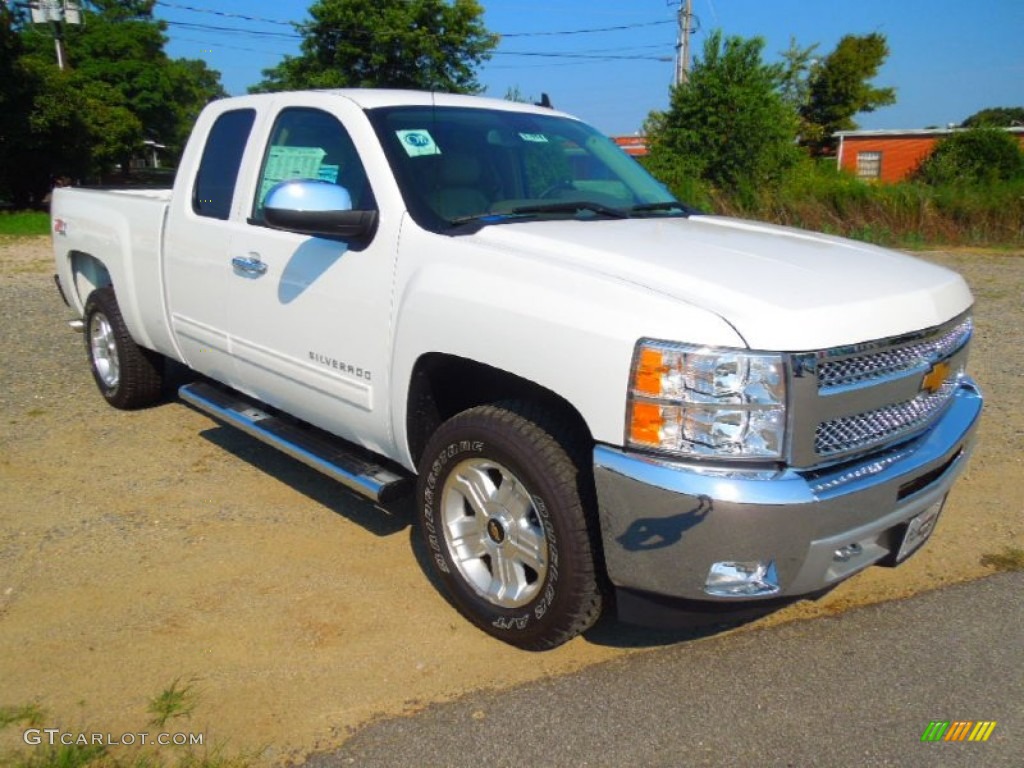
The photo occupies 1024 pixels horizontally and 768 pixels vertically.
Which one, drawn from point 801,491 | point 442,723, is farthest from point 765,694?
point 442,723

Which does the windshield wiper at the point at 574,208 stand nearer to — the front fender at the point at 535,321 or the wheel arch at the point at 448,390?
the front fender at the point at 535,321

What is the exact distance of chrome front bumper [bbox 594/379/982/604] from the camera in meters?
2.38

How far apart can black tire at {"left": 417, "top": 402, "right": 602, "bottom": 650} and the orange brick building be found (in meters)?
43.0

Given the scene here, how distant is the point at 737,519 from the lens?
236 cm

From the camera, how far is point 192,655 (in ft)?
9.88

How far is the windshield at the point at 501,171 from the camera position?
3.41m

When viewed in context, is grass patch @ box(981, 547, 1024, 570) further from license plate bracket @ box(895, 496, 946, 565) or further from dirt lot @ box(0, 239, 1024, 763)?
license plate bracket @ box(895, 496, 946, 565)

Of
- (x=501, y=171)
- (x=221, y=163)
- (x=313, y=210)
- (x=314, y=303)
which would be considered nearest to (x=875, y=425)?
(x=501, y=171)

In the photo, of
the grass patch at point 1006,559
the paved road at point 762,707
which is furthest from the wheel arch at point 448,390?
the grass patch at point 1006,559

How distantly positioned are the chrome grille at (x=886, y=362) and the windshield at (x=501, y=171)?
1.35 metres

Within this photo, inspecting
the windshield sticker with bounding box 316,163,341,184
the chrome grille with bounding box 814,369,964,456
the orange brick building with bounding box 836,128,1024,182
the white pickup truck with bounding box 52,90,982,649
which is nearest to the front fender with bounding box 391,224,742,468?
the white pickup truck with bounding box 52,90,982,649

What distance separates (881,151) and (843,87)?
6.14m

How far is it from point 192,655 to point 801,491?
7.01ft

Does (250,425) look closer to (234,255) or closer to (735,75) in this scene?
(234,255)
